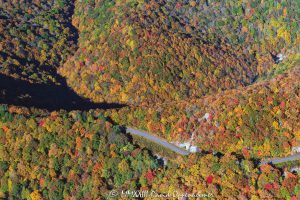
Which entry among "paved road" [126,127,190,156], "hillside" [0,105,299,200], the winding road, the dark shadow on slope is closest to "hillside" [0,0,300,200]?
"hillside" [0,105,299,200]

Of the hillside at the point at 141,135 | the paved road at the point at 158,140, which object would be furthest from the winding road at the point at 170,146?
the hillside at the point at 141,135

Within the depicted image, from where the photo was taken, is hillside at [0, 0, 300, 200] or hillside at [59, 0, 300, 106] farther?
hillside at [59, 0, 300, 106]

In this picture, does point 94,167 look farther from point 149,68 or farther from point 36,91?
point 149,68

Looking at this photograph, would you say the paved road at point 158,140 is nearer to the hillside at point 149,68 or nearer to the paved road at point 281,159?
the paved road at point 281,159

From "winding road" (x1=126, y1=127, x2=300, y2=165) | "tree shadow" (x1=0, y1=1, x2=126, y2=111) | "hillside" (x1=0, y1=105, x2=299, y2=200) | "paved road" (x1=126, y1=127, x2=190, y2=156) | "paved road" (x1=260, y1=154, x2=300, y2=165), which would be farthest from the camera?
"tree shadow" (x1=0, y1=1, x2=126, y2=111)

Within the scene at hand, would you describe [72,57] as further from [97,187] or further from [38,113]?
[97,187]

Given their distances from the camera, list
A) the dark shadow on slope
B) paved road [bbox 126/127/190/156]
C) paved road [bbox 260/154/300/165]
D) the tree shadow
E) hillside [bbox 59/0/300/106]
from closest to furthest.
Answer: paved road [bbox 260/154/300/165]
paved road [bbox 126/127/190/156]
the dark shadow on slope
the tree shadow
hillside [bbox 59/0/300/106]

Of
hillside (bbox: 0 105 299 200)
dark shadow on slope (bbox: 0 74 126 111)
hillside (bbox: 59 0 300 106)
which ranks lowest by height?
hillside (bbox: 0 105 299 200)

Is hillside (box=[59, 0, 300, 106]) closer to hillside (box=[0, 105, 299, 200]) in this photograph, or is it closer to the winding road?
the winding road
